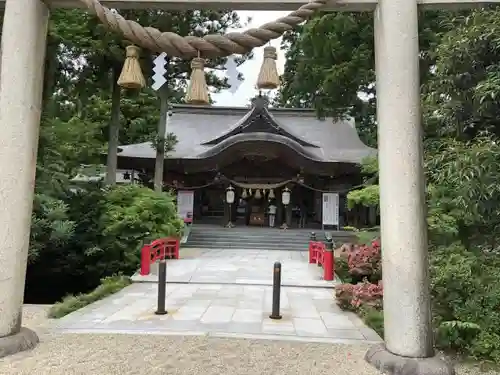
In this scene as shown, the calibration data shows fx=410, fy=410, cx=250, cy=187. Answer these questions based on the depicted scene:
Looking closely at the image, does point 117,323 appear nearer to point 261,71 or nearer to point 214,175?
point 261,71

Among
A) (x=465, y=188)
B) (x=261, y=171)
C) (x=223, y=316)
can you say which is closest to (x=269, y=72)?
(x=465, y=188)

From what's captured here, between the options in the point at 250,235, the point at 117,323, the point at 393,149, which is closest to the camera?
the point at 393,149

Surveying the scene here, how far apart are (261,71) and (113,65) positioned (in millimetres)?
11582

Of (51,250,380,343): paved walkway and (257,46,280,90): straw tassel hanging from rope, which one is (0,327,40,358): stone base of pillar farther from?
(257,46,280,90): straw tassel hanging from rope

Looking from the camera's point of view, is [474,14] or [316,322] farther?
[316,322]

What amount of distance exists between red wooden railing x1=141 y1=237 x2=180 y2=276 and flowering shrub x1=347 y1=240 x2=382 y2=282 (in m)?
4.73

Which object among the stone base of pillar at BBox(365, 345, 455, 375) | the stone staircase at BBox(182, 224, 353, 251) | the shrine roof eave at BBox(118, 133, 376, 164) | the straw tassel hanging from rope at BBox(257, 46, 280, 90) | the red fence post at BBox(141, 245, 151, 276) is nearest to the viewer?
the stone base of pillar at BBox(365, 345, 455, 375)

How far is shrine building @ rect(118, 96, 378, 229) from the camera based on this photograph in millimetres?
19297

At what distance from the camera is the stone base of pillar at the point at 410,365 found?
346 cm

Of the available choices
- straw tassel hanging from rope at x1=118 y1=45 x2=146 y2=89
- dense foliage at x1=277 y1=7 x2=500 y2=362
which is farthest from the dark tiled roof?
straw tassel hanging from rope at x1=118 y1=45 x2=146 y2=89

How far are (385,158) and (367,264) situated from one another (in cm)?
572

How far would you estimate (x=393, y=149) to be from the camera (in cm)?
374

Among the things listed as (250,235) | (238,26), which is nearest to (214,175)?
(250,235)

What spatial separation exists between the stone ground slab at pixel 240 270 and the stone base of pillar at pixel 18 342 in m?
4.71
